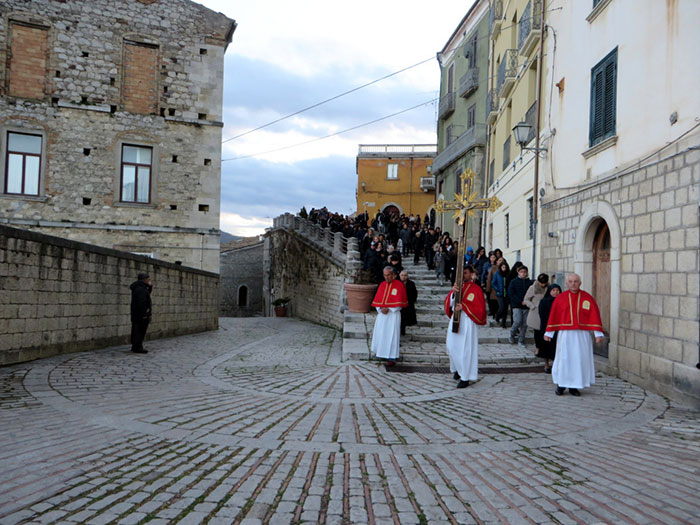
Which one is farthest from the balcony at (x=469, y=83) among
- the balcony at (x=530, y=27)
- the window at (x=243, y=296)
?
the window at (x=243, y=296)

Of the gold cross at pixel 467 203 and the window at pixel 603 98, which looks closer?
the gold cross at pixel 467 203

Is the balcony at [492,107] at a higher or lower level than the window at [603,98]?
higher

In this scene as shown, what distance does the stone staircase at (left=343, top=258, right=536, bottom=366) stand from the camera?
33.9 feet

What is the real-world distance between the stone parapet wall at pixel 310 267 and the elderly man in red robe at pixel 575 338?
1033cm

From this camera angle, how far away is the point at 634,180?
8.60m

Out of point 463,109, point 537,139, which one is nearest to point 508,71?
point 537,139

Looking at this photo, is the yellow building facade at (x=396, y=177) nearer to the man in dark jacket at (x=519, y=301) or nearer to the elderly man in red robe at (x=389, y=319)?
the man in dark jacket at (x=519, y=301)

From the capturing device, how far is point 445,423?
5855 millimetres

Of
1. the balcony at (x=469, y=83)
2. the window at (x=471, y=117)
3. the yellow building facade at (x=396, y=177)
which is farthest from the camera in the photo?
the yellow building facade at (x=396, y=177)

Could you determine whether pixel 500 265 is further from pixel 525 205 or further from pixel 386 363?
pixel 386 363

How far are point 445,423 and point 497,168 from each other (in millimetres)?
15875

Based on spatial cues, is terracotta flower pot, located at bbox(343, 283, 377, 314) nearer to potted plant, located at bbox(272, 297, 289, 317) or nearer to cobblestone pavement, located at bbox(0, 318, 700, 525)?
cobblestone pavement, located at bbox(0, 318, 700, 525)

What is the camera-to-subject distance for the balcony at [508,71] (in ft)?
55.6

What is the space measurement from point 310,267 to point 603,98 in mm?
16507
